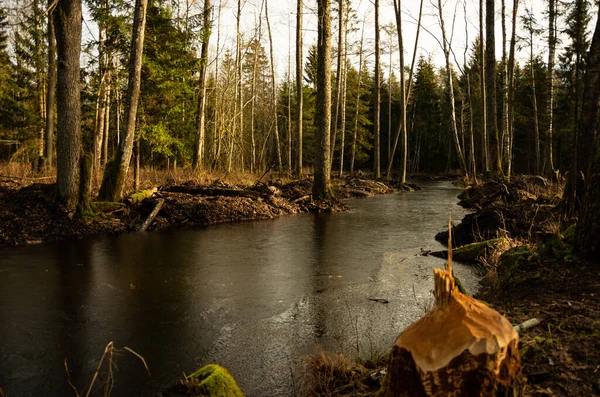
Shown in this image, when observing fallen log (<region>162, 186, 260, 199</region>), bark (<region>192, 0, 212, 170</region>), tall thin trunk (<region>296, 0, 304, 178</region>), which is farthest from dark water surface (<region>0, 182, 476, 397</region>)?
tall thin trunk (<region>296, 0, 304, 178</region>)

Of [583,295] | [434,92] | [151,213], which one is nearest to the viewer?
[583,295]

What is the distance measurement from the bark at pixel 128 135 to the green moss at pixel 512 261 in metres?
10.2

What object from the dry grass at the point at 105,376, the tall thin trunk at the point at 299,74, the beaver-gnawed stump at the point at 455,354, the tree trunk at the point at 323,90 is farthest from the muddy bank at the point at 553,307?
the tall thin trunk at the point at 299,74

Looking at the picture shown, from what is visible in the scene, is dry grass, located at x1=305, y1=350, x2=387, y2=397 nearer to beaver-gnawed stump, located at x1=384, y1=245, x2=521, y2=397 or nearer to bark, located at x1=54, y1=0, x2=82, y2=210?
beaver-gnawed stump, located at x1=384, y1=245, x2=521, y2=397

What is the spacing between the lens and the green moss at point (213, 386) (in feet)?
9.53

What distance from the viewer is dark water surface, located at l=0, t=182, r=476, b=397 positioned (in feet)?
12.9

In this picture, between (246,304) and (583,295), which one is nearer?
(583,295)

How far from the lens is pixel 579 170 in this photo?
19.7 ft

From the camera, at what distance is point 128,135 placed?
12438 mm

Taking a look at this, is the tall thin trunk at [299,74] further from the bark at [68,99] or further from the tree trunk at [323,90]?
the bark at [68,99]

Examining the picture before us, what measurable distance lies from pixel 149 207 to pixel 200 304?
25.0ft

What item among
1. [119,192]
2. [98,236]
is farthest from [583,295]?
[119,192]

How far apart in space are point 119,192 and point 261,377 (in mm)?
9850

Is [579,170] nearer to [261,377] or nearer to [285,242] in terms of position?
[261,377]
